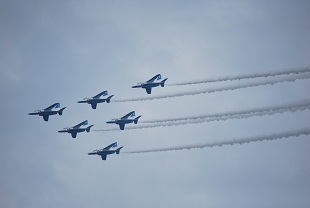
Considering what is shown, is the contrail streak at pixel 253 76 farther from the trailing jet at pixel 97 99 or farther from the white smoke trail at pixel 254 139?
the trailing jet at pixel 97 99

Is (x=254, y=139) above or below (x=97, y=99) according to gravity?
below

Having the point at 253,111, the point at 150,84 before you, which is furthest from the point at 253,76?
the point at 150,84

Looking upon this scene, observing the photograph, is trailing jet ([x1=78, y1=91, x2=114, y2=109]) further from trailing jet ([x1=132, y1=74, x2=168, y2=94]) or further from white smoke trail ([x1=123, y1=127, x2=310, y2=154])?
white smoke trail ([x1=123, y1=127, x2=310, y2=154])

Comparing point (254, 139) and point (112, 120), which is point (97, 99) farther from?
point (254, 139)

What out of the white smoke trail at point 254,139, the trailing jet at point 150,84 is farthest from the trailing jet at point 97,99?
the white smoke trail at point 254,139

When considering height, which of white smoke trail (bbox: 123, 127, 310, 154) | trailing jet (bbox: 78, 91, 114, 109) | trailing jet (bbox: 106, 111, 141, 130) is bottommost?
white smoke trail (bbox: 123, 127, 310, 154)

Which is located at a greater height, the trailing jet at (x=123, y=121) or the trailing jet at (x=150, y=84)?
the trailing jet at (x=150, y=84)

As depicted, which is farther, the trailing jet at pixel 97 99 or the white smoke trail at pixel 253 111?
the trailing jet at pixel 97 99

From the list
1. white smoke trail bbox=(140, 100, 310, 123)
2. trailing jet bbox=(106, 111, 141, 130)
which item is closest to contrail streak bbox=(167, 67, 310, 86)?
white smoke trail bbox=(140, 100, 310, 123)

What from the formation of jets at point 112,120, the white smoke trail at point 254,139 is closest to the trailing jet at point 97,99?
the formation of jets at point 112,120

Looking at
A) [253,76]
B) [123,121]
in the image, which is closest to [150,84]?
[123,121]

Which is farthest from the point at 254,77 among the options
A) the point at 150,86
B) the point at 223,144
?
the point at 150,86

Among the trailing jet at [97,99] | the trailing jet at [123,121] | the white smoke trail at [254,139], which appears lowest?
the white smoke trail at [254,139]

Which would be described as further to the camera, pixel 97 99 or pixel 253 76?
pixel 97 99
